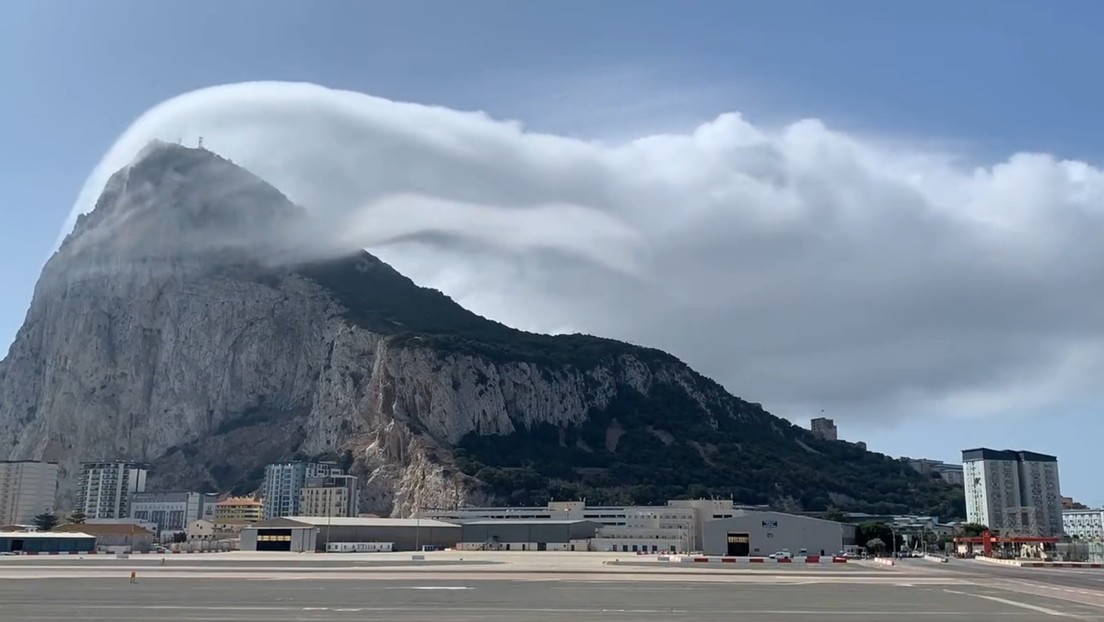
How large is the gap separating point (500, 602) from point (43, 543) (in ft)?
347

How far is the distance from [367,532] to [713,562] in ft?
220

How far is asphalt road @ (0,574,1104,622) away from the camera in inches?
1217

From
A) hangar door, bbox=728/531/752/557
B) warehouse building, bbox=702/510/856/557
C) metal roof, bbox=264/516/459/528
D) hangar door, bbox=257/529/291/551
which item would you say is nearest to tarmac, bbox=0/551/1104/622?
hangar door, bbox=728/531/752/557

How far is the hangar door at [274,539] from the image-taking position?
13200cm

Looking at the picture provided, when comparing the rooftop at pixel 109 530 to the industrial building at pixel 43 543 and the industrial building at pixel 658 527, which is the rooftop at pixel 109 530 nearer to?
the industrial building at pixel 43 543

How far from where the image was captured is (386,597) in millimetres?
39031

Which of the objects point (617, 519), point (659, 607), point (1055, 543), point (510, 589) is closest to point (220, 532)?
point (617, 519)

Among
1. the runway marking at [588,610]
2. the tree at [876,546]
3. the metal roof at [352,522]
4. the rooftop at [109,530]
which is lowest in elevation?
the tree at [876,546]

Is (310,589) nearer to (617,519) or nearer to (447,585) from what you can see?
(447,585)

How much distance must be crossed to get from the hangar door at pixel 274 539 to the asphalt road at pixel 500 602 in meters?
83.1

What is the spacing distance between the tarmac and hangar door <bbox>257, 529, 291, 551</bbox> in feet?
247

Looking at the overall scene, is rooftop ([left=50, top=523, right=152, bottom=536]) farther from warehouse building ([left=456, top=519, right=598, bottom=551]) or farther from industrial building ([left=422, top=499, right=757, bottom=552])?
industrial building ([left=422, top=499, right=757, bottom=552])

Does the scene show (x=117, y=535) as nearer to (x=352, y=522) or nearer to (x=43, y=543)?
(x=43, y=543)

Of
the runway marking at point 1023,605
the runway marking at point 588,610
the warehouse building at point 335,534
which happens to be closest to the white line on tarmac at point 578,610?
the runway marking at point 588,610
